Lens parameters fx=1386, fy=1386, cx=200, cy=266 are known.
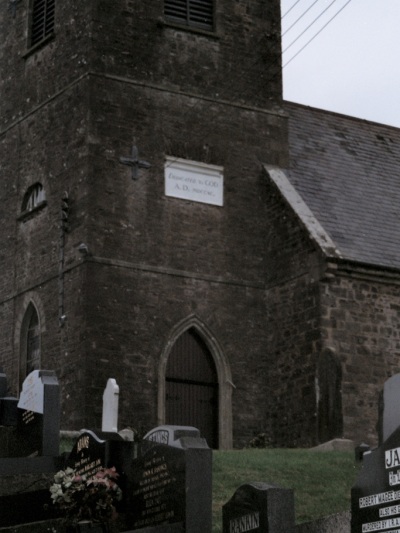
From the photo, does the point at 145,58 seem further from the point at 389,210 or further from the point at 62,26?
the point at 389,210

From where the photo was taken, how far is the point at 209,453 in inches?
587

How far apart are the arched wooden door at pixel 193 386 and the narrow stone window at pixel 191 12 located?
6.82 metres

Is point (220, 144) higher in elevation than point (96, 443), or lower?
higher

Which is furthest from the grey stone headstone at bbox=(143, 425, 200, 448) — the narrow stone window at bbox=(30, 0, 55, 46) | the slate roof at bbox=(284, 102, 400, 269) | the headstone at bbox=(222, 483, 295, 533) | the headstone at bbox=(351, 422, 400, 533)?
the narrow stone window at bbox=(30, 0, 55, 46)

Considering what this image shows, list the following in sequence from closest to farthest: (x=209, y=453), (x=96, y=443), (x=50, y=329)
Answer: (x=209, y=453), (x=96, y=443), (x=50, y=329)

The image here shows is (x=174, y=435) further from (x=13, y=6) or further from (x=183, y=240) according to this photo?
(x=13, y=6)

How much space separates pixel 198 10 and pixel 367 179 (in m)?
5.51

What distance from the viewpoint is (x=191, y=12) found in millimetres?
29922

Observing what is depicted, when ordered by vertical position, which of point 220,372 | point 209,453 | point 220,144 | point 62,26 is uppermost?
point 62,26

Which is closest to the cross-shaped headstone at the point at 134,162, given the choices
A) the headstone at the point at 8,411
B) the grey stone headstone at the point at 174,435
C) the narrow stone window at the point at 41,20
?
the narrow stone window at the point at 41,20

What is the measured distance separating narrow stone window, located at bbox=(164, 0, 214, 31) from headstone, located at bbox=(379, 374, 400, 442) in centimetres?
1781

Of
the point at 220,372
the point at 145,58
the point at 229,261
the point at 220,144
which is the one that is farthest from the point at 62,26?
the point at 220,372

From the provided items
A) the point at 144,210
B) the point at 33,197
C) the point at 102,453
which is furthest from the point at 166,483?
the point at 33,197

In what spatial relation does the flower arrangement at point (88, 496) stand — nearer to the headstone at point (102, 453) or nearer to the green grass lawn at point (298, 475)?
the headstone at point (102, 453)
